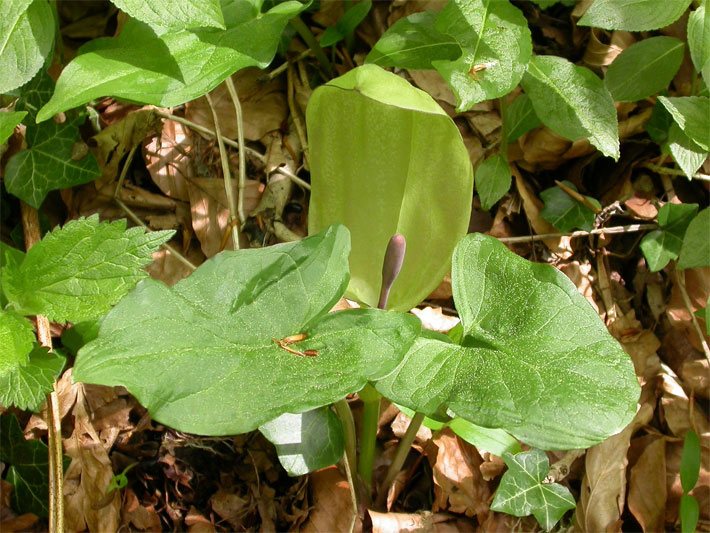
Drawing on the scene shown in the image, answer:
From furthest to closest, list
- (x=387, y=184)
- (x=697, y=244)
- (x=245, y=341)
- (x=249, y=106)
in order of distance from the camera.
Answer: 1. (x=249, y=106)
2. (x=697, y=244)
3. (x=387, y=184)
4. (x=245, y=341)

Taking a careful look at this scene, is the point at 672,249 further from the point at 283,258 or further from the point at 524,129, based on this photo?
the point at 283,258

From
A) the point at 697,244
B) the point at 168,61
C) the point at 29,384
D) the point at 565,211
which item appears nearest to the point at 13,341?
the point at 29,384

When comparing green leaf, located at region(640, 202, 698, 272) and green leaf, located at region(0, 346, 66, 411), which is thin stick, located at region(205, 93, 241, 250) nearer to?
green leaf, located at region(0, 346, 66, 411)

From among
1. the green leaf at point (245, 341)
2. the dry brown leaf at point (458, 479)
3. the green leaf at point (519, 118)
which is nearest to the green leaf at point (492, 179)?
the green leaf at point (519, 118)

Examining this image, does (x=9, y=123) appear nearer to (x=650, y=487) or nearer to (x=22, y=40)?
(x=22, y=40)

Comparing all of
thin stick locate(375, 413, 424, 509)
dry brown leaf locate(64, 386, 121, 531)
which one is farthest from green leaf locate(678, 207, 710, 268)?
dry brown leaf locate(64, 386, 121, 531)
